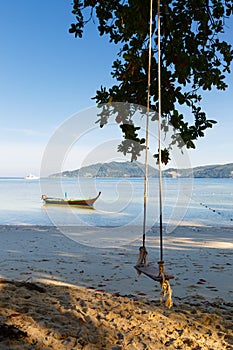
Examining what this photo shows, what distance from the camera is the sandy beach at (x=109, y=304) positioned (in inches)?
103

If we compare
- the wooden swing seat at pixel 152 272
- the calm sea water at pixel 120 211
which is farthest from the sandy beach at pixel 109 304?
the calm sea water at pixel 120 211

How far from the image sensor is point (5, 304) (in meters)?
3.15

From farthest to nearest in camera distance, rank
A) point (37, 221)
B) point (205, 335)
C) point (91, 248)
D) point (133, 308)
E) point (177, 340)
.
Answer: point (37, 221) < point (91, 248) < point (133, 308) < point (205, 335) < point (177, 340)

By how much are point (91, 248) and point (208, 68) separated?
536 centimetres

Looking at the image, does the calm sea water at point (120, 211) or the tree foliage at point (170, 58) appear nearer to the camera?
the tree foliage at point (170, 58)

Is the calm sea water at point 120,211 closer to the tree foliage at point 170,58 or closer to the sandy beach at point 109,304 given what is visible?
the sandy beach at point 109,304

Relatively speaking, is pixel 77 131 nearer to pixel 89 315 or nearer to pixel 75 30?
pixel 75 30

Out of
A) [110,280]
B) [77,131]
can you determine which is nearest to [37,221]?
[77,131]

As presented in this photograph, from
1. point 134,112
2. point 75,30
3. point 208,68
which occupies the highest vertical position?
point 75,30

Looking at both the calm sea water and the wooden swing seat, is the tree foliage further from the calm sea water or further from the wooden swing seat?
the calm sea water

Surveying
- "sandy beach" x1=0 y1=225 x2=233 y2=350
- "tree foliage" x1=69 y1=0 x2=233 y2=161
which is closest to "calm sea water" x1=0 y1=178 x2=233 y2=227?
"sandy beach" x1=0 y1=225 x2=233 y2=350

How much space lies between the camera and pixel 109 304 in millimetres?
3434

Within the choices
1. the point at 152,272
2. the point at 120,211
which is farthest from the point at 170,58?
the point at 120,211

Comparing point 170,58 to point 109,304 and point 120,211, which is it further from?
point 120,211
